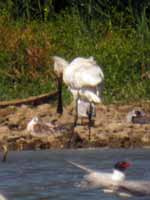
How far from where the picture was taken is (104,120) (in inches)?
566

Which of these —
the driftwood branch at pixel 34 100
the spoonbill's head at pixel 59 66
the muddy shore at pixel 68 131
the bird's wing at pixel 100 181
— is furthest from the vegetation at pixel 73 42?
the bird's wing at pixel 100 181

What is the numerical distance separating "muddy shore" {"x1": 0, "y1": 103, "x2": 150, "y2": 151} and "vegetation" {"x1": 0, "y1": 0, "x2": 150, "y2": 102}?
107 cm

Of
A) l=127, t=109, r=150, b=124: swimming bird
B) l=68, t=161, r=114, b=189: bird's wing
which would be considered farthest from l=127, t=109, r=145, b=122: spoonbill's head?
l=68, t=161, r=114, b=189: bird's wing

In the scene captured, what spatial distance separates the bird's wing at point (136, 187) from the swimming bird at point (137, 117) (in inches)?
157

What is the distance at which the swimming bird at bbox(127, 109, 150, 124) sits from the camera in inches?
559

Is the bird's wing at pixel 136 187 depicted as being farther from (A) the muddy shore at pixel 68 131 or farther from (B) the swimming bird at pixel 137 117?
(B) the swimming bird at pixel 137 117

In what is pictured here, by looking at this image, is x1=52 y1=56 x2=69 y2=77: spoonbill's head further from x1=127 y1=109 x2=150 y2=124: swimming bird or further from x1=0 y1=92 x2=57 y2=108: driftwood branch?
x1=127 y1=109 x2=150 y2=124: swimming bird

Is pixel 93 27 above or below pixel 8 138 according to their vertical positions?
above

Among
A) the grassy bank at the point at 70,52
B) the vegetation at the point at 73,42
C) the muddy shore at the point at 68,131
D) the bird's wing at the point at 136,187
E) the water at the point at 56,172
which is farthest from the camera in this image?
the vegetation at the point at 73,42

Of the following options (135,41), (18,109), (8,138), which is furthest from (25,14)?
(8,138)

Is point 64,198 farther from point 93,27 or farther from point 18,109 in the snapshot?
point 93,27

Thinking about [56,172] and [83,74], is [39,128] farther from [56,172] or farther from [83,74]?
[56,172]

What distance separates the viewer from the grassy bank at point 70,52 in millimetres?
16359

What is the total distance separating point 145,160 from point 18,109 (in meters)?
2.94
